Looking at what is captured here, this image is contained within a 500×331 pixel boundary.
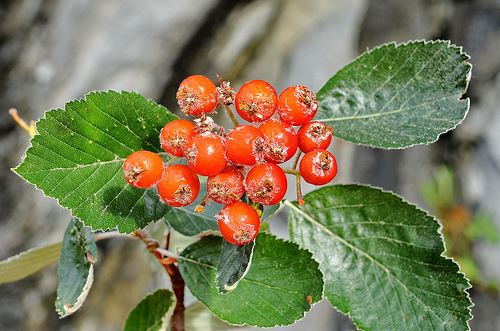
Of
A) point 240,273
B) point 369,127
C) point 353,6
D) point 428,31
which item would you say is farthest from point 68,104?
point 428,31

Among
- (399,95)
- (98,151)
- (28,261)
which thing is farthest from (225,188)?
(28,261)

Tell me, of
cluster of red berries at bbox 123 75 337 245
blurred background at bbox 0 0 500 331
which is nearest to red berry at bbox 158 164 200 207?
cluster of red berries at bbox 123 75 337 245

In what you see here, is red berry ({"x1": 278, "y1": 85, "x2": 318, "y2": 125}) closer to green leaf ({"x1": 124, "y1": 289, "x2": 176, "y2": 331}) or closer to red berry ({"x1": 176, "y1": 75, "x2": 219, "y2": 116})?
red berry ({"x1": 176, "y1": 75, "x2": 219, "y2": 116})

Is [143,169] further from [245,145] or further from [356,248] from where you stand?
[356,248]

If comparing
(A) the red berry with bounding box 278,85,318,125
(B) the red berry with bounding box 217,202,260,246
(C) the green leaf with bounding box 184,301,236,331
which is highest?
(A) the red berry with bounding box 278,85,318,125

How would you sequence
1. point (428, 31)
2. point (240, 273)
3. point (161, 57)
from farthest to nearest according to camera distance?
point (428, 31), point (161, 57), point (240, 273)

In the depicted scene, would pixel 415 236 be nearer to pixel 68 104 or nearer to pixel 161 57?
pixel 68 104
